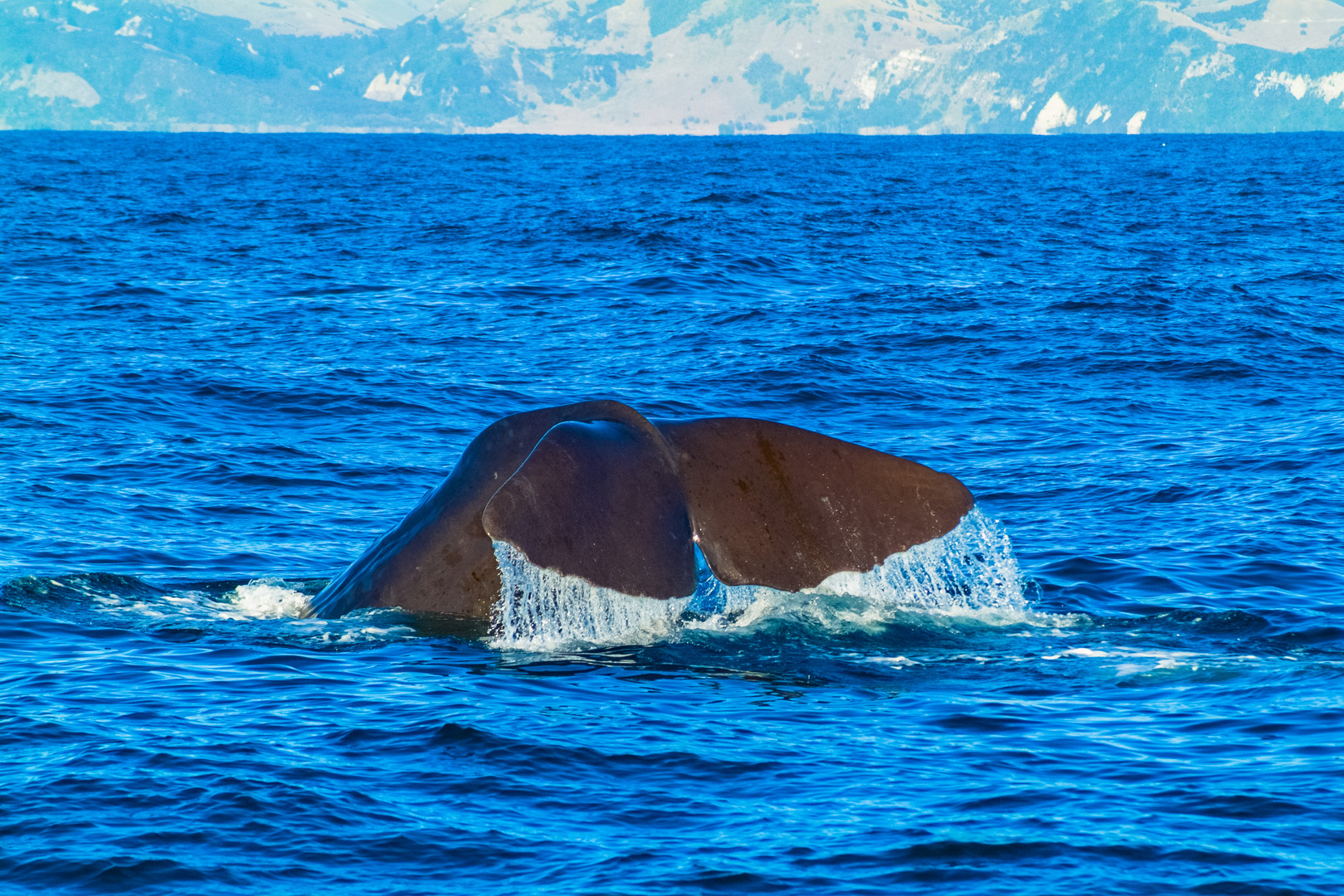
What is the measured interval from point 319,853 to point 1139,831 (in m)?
2.79

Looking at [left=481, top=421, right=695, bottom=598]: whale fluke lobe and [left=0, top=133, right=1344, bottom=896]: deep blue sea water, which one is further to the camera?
[left=481, top=421, right=695, bottom=598]: whale fluke lobe

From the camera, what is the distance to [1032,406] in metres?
15.3

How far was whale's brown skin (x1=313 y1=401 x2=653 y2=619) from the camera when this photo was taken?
6.61 metres

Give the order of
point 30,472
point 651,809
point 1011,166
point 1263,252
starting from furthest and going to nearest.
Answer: point 1011,166, point 1263,252, point 30,472, point 651,809

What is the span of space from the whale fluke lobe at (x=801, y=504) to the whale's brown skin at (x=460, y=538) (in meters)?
0.36

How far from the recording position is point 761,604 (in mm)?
8078

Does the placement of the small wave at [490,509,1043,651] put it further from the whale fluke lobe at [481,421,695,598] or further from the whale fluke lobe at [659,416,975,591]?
the whale fluke lobe at [481,421,695,598]

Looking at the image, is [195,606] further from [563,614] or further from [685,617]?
[685,617]

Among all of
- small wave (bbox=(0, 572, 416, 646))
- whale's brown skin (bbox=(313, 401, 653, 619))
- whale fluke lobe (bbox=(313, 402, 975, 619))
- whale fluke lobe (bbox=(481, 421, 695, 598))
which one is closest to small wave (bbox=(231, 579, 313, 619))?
small wave (bbox=(0, 572, 416, 646))

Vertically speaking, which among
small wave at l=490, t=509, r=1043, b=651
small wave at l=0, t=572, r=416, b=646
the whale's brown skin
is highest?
the whale's brown skin

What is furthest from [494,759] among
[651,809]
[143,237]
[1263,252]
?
[143,237]

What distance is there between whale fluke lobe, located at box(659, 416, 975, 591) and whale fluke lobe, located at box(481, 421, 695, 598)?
0.74 feet

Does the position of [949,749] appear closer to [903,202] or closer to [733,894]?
[733,894]

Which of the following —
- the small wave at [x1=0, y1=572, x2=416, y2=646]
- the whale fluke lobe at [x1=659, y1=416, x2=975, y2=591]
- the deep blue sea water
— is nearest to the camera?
the deep blue sea water
